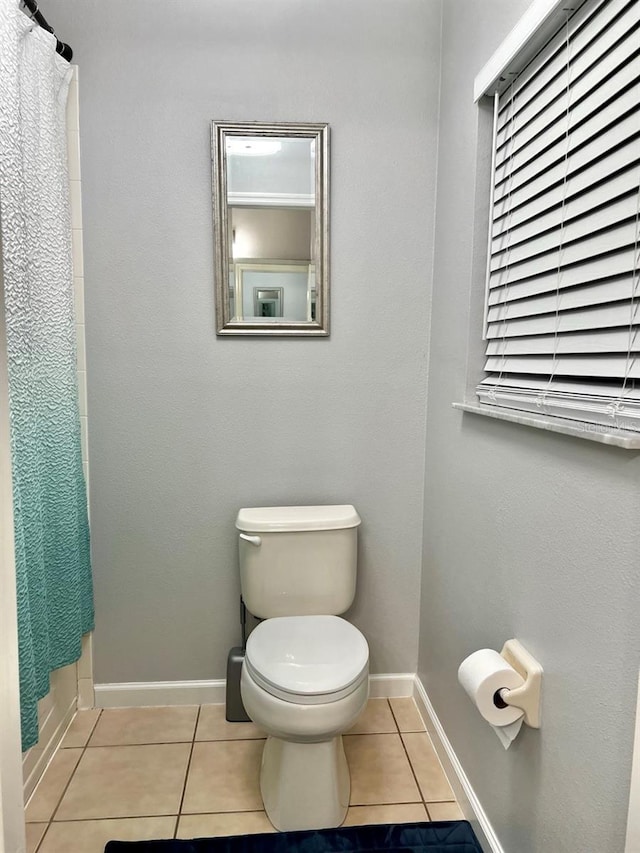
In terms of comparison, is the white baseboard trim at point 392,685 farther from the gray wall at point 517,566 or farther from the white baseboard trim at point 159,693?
the white baseboard trim at point 159,693

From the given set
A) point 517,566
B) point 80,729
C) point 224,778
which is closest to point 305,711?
point 224,778

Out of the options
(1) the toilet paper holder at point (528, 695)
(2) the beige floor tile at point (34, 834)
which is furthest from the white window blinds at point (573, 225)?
(2) the beige floor tile at point (34, 834)

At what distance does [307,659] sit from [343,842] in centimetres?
47

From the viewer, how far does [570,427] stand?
3.25 feet

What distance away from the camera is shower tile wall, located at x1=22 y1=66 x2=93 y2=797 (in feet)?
5.61

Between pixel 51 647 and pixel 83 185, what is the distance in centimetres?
146

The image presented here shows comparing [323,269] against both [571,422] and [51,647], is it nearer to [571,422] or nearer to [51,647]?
[571,422]

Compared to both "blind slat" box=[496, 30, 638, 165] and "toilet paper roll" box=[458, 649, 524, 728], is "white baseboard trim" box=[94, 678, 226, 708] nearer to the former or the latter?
"toilet paper roll" box=[458, 649, 524, 728]

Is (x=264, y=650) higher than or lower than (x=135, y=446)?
lower

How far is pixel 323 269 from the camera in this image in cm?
188

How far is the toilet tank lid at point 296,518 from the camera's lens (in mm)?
1811

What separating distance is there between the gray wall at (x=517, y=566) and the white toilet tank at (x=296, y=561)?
32 cm

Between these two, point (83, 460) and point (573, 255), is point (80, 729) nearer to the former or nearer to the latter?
point (83, 460)

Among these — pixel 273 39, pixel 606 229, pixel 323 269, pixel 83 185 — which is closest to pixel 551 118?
pixel 606 229
